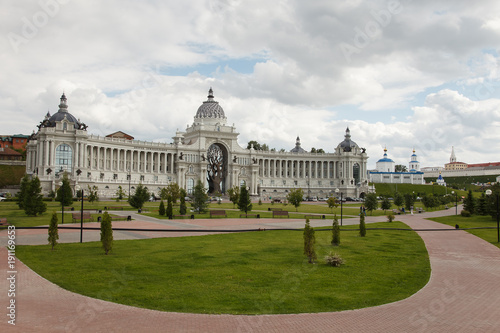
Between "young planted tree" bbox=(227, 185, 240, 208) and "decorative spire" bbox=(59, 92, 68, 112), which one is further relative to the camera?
"decorative spire" bbox=(59, 92, 68, 112)

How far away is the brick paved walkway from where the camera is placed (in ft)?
35.6

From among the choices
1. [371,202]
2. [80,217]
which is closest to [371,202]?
[371,202]

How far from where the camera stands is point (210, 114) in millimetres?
117250

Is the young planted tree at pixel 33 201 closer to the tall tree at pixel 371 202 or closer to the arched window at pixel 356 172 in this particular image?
the tall tree at pixel 371 202

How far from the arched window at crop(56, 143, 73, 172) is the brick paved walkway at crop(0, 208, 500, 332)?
254ft

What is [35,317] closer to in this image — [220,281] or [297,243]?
[220,281]

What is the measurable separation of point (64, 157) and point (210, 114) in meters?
43.4

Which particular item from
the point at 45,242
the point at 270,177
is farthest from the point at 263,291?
the point at 270,177

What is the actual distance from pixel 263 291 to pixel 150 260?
23.9 feet

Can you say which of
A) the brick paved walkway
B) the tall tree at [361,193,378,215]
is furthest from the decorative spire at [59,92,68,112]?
the brick paved walkway

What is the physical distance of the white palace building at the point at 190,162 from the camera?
87062mm

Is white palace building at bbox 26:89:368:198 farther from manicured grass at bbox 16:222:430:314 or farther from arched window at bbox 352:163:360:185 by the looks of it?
manicured grass at bbox 16:222:430:314

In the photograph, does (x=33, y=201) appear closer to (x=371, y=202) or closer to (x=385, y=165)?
(x=371, y=202)

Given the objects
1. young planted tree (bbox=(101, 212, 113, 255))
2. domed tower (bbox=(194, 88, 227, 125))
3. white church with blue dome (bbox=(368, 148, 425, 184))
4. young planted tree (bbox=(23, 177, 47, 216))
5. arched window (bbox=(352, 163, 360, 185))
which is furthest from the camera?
white church with blue dome (bbox=(368, 148, 425, 184))
